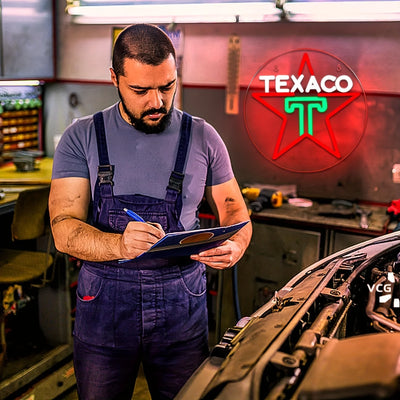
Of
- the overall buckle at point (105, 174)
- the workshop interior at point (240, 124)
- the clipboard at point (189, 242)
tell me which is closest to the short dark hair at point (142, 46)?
the overall buckle at point (105, 174)

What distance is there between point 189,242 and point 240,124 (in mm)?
2746

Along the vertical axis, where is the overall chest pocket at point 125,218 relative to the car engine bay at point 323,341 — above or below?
above

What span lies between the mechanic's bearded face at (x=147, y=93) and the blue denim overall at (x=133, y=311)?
0.45 feet

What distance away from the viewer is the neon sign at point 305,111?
402cm

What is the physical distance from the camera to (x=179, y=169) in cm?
205

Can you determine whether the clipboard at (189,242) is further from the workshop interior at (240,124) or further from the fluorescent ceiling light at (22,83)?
the fluorescent ceiling light at (22,83)

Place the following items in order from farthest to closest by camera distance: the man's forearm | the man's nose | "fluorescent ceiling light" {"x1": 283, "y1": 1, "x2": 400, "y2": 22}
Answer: "fluorescent ceiling light" {"x1": 283, "y1": 1, "x2": 400, "y2": 22}
the man's nose
the man's forearm

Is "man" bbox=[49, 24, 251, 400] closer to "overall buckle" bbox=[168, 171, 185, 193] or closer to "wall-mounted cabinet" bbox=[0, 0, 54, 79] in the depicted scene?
"overall buckle" bbox=[168, 171, 185, 193]

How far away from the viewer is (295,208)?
387 cm

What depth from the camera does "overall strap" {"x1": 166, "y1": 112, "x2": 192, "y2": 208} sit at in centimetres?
201

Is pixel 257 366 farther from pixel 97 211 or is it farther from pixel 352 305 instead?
pixel 97 211

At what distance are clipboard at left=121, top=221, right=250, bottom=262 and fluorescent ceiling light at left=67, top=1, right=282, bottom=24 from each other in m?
2.67

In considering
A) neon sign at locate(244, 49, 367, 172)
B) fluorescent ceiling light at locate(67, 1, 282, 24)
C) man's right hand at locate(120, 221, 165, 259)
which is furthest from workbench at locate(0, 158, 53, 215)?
man's right hand at locate(120, 221, 165, 259)

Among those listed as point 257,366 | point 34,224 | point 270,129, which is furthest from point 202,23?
point 257,366
